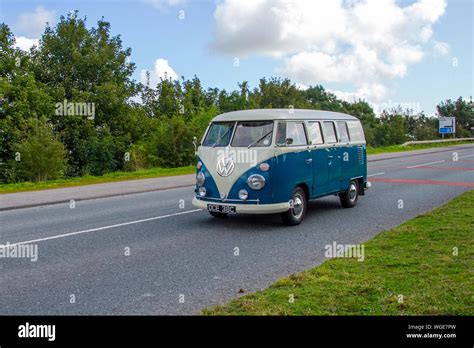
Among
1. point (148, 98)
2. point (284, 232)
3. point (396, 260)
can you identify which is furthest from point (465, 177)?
point (148, 98)

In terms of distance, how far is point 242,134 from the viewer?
10.2 m

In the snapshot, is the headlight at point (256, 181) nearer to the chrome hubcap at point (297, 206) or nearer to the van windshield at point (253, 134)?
the van windshield at point (253, 134)

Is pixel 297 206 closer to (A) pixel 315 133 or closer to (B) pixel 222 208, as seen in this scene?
(B) pixel 222 208

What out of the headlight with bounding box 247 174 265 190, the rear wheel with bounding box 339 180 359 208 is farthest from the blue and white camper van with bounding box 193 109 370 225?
the rear wheel with bounding box 339 180 359 208

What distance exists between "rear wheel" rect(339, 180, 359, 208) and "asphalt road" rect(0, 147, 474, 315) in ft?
0.66

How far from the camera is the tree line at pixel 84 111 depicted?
26.5 m

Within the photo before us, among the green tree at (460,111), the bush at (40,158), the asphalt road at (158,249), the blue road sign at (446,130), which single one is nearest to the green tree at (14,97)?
the bush at (40,158)

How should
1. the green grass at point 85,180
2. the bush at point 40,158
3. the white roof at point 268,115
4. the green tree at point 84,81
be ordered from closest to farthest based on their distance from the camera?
the white roof at point 268,115
the green grass at point 85,180
the bush at point 40,158
the green tree at point 84,81

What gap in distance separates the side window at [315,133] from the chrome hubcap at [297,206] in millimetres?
1302

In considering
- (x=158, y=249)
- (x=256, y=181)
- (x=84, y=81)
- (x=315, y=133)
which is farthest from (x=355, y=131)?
(x=84, y=81)

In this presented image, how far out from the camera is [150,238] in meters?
9.02

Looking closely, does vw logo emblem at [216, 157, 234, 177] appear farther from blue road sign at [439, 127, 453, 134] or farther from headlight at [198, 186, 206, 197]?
blue road sign at [439, 127, 453, 134]

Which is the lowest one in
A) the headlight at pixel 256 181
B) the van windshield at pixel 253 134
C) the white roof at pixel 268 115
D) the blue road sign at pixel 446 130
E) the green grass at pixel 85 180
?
the green grass at pixel 85 180

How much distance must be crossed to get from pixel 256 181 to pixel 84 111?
30.4 meters
